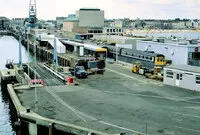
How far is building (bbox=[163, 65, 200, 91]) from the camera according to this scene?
36.5m

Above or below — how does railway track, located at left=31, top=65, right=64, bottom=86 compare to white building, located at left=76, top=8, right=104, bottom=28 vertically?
below

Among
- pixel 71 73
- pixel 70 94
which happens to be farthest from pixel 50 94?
pixel 71 73

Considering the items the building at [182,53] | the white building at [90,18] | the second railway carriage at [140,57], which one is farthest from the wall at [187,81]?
the white building at [90,18]

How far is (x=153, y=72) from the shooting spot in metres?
47.9

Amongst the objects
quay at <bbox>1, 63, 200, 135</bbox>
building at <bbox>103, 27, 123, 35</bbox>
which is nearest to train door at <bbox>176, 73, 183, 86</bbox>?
quay at <bbox>1, 63, 200, 135</bbox>

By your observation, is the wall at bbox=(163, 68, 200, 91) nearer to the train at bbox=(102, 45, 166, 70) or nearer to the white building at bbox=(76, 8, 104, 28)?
the train at bbox=(102, 45, 166, 70)

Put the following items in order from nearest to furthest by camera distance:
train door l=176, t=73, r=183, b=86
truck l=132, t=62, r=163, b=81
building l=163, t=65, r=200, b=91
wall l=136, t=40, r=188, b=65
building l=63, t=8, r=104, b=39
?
1. building l=163, t=65, r=200, b=91
2. train door l=176, t=73, r=183, b=86
3. truck l=132, t=62, r=163, b=81
4. wall l=136, t=40, r=188, b=65
5. building l=63, t=8, r=104, b=39

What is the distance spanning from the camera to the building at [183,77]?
120ft

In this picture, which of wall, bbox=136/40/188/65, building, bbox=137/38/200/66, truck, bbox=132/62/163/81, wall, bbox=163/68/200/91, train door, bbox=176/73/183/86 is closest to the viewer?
wall, bbox=163/68/200/91

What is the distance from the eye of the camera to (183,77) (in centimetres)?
3778

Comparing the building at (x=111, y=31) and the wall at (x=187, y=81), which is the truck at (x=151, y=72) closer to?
the wall at (x=187, y=81)

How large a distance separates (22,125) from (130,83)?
16945mm

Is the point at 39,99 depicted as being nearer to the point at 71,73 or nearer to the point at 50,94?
the point at 50,94

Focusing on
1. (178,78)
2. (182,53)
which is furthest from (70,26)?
(178,78)
